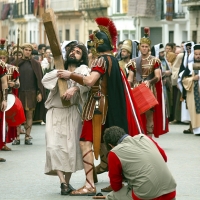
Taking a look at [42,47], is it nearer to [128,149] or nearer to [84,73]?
[84,73]

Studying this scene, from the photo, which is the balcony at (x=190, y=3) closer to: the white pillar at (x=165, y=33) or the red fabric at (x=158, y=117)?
the white pillar at (x=165, y=33)

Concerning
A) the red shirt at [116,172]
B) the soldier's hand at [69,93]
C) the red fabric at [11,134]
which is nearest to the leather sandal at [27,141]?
the red fabric at [11,134]

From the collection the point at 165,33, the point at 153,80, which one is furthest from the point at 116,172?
the point at 165,33

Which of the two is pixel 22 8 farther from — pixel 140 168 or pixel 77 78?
pixel 140 168

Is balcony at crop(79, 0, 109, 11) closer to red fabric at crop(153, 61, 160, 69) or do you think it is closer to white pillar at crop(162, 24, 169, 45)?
white pillar at crop(162, 24, 169, 45)

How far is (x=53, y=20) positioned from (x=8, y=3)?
279 ft

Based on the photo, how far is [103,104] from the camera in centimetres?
1148

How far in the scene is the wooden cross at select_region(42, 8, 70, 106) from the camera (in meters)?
11.2

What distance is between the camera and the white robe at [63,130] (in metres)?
11.6

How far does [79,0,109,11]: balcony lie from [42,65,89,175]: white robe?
51.1 metres

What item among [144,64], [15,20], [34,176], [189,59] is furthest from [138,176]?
[15,20]

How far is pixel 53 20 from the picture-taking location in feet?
36.8

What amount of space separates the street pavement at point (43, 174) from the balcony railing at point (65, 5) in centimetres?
5179

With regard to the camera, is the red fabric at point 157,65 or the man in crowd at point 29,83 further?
the man in crowd at point 29,83
